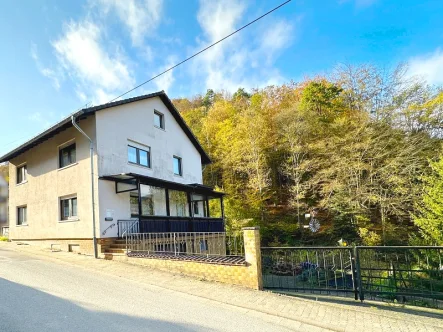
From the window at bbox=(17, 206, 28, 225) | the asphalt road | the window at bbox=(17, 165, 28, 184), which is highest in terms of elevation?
the window at bbox=(17, 165, 28, 184)

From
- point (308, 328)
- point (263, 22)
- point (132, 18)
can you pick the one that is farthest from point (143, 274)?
point (132, 18)

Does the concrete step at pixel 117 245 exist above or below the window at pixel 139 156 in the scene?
below

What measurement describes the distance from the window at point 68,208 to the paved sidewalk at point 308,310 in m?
5.82

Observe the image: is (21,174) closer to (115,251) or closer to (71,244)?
(71,244)

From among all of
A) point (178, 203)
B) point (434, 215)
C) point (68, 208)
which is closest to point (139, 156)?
point (178, 203)

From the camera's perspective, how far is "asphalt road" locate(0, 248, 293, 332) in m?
4.40

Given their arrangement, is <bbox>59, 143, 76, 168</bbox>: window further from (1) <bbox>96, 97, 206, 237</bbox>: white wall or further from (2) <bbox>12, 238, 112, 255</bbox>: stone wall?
(2) <bbox>12, 238, 112, 255</bbox>: stone wall

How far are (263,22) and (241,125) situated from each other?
751 inches

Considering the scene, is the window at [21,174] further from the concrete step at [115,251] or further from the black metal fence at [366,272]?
the black metal fence at [366,272]

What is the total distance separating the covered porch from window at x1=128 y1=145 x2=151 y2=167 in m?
1.47

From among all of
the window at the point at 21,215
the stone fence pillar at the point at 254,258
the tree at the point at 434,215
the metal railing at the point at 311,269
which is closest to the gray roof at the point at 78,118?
the window at the point at 21,215

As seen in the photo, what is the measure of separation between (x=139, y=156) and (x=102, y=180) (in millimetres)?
3082

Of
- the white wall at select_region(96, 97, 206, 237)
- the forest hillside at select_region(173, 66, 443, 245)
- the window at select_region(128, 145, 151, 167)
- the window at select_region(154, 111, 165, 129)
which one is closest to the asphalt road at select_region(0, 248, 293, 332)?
the white wall at select_region(96, 97, 206, 237)

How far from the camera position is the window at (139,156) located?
14055 mm
